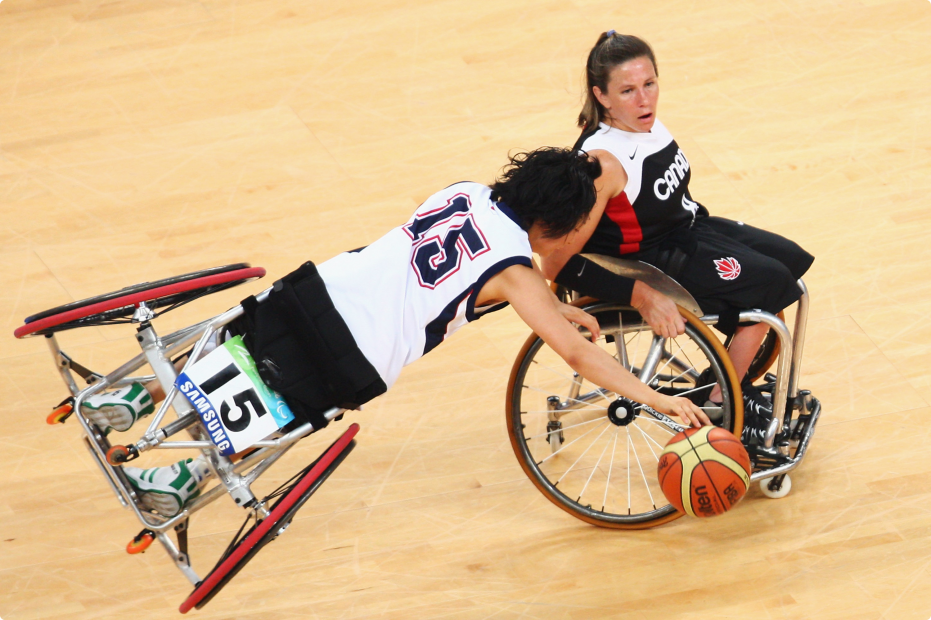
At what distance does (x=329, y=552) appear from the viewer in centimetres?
294

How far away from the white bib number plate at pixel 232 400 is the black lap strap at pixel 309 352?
0.03 meters

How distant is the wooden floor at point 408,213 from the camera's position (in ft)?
9.31

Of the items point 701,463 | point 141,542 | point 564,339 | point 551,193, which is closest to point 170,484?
point 141,542

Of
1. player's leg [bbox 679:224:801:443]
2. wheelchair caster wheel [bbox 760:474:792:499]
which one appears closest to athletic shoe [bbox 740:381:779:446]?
player's leg [bbox 679:224:801:443]

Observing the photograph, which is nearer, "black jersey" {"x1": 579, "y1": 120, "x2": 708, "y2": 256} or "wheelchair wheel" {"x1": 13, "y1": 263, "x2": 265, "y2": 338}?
"wheelchair wheel" {"x1": 13, "y1": 263, "x2": 265, "y2": 338}

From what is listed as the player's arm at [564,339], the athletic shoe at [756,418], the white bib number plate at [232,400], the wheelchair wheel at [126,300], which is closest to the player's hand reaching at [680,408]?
the player's arm at [564,339]

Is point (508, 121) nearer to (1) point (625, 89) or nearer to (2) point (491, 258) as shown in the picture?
(1) point (625, 89)

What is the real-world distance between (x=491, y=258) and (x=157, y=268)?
177 centimetres

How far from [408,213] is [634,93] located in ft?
4.84

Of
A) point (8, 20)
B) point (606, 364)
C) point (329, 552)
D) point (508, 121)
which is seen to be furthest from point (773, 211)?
point (8, 20)

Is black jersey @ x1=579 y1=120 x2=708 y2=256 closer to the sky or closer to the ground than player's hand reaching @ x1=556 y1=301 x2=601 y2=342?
closer to the sky

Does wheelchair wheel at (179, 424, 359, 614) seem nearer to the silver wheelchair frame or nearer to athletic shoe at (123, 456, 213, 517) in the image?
athletic shoe at (123, 456, 213, 517)

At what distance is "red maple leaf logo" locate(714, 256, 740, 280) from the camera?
275 centimetres

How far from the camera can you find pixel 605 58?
280 centimetres
